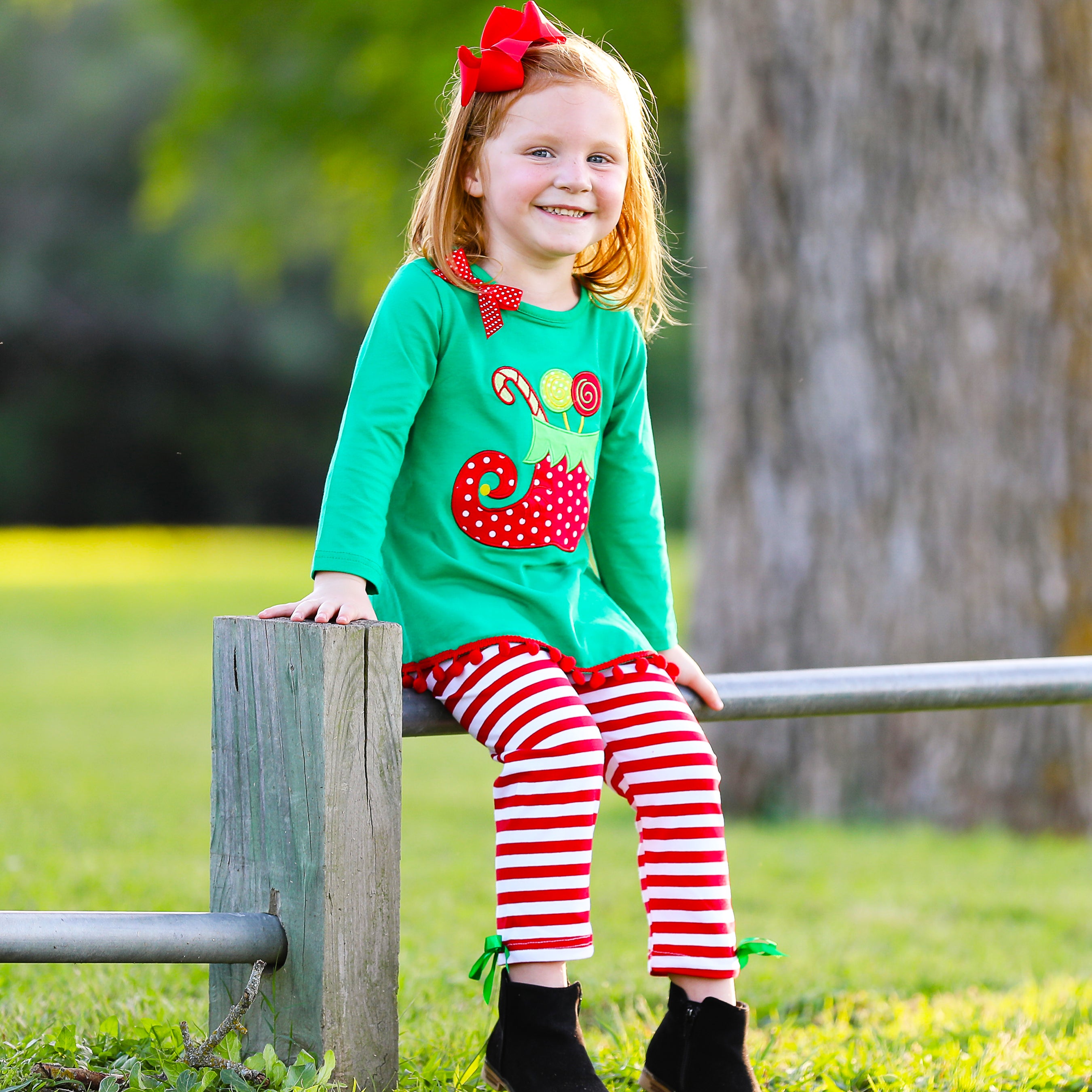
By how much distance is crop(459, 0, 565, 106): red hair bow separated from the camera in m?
2.15

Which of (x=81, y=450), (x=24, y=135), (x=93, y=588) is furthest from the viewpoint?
(x=81, y=450)

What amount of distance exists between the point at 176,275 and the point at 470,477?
84.6 feet

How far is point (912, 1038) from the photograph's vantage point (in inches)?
104

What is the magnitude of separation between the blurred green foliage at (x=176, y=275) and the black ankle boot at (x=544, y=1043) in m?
10.8

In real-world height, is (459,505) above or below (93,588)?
above

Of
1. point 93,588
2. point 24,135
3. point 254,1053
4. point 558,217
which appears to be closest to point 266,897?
point 254,1053

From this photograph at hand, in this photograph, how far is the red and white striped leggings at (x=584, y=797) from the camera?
1926 millimetres

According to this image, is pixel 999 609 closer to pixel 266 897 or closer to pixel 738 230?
pixel 738 230

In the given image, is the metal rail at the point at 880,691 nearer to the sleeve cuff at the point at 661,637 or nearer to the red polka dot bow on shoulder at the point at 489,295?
the sleeve cuff at the point at 661,637

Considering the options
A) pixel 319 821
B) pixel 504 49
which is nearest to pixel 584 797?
pixel 319 821

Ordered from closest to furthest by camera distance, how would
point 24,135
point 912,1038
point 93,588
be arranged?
1. point 912,1038
2. point 93,588
3. point 24,135

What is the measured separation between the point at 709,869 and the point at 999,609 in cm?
345

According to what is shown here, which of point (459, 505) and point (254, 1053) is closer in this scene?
point (254, 1053)

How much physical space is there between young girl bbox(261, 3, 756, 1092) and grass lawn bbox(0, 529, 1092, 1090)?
1.20 feet
